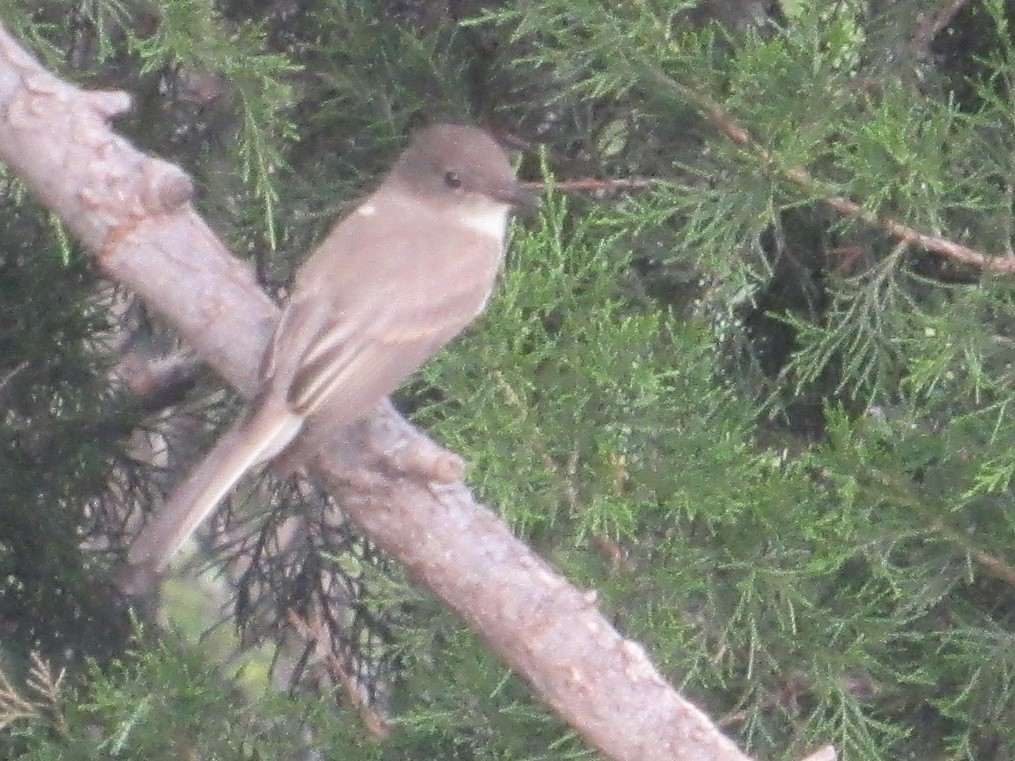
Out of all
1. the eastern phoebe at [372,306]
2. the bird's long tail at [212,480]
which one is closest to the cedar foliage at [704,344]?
the eastern phoebe at [372,306]

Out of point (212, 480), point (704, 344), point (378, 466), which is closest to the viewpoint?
point (378, 466)

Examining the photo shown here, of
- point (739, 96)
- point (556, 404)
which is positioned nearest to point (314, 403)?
point (556, 404)

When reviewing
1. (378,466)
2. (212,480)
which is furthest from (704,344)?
(212,480)

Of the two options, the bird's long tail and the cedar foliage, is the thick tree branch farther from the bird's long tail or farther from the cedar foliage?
the cedar foliage

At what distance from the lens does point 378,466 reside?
2.11 metres

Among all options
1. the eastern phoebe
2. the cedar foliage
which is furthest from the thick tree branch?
the cedar foliage

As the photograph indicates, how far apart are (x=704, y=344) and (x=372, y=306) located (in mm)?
582

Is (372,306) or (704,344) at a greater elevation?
(704,344)

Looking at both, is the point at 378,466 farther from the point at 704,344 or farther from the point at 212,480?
the point at 704,344

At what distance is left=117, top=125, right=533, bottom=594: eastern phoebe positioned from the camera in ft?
7.36

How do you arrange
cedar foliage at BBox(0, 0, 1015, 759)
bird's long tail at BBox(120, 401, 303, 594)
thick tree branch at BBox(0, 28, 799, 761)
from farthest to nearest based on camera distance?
cedar foliage at BBox(0, 0, 1015, 759)
bird's long tail at BBox(120, 401, 303, 594)
thick tree branch at BBox(0, 28, 799, 761)

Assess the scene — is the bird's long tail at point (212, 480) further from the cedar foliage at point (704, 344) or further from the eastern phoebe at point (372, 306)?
the cedar foliage at point (704, 344)

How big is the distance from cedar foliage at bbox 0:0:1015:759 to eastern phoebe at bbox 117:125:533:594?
10cm

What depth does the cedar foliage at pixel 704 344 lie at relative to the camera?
229 cm
